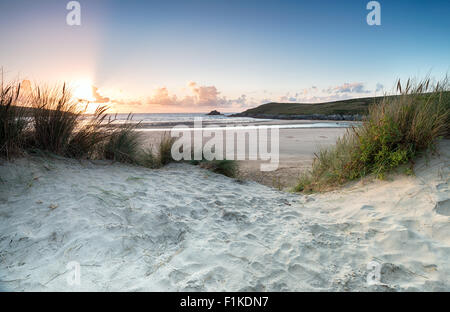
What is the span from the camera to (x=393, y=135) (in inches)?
166

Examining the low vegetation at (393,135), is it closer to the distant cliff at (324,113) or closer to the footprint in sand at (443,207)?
the footprint in sand at (443,207)

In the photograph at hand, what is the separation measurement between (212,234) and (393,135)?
335 cm

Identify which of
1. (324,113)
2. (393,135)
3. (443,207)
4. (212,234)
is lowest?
(212,234)

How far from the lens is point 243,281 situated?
6.70ft

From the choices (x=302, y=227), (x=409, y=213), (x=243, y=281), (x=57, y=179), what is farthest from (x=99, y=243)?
(x=409, y=213)

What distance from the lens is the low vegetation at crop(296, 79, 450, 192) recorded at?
407 cm

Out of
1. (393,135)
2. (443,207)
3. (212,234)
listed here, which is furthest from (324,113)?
(212,234)

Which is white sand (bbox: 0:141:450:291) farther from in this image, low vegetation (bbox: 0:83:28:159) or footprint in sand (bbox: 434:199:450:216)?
low vegetation (bbox: 0:83:28:159)

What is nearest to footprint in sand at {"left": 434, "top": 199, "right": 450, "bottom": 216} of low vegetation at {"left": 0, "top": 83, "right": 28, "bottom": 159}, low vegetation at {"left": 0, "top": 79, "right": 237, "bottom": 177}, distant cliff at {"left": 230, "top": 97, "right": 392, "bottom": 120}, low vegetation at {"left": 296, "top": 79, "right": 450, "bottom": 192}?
low vegetation at {"left": 296, "top": 79, "right": 450, "bottom": 192}

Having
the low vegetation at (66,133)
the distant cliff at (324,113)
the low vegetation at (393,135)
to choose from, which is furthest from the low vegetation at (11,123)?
the distant cliff at (324,113)

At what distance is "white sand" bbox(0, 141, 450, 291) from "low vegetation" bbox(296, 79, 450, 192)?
31 cm

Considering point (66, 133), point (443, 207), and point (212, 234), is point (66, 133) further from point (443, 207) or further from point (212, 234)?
point (443, 207)

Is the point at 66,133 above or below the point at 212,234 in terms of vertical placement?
above
